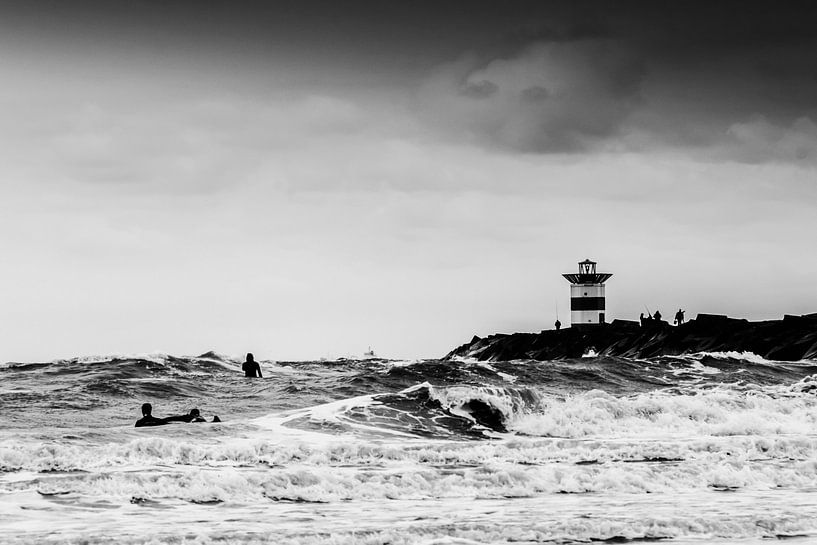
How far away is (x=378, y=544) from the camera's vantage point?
32.8 ft

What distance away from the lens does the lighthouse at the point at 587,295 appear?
183ft

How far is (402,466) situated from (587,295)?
42607 mm

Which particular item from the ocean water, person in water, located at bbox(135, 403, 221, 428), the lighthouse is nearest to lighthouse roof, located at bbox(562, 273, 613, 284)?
the lighthouse

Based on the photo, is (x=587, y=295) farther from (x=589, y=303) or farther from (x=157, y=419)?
(x=157, y=419)

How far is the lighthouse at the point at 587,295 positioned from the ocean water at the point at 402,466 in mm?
28987

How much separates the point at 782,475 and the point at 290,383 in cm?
1579

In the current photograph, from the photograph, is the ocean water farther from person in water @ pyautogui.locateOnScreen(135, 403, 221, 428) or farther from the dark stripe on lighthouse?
the dark stripe on lighthouse

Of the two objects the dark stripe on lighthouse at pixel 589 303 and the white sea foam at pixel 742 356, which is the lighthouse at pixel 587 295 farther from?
the white sea foam at pixel 742 356

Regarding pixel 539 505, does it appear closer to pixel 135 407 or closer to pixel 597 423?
pixel 597 423

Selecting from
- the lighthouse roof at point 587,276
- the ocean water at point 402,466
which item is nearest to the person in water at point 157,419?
the ocean water at point 402,466

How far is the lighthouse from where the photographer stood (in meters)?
55.8

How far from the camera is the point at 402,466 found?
589 inches

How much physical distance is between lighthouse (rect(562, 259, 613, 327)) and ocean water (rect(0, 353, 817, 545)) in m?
29.0

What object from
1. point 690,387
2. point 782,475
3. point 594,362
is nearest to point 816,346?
point 594,362
